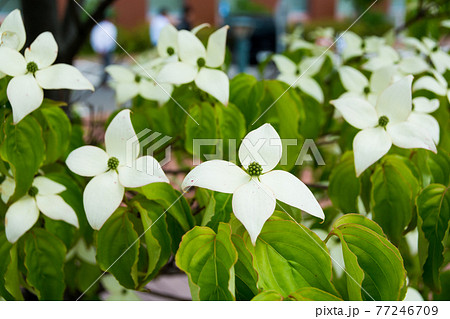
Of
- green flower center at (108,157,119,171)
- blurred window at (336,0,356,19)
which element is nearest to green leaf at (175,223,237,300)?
green flower center at (108,157,119,171)

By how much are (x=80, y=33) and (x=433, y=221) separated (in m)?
0.61

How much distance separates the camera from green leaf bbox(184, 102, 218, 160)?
19.5 inches

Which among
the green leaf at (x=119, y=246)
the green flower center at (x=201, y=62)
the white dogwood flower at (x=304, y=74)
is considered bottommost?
the green leaf at (x=119, y=246)

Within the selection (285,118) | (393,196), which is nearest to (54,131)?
(285,118)

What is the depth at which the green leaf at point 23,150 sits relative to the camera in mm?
438

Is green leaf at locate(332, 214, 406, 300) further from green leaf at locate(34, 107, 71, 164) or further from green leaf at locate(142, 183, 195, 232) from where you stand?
green leaf at locate(34, 107, 71, 164)

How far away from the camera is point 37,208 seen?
1.52ft

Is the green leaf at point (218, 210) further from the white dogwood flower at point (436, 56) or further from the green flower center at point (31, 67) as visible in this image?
the white dogwood flower at point (436, 56)

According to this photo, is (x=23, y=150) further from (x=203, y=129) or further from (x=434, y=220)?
(x=434, y=220)

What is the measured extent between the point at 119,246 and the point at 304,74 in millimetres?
364

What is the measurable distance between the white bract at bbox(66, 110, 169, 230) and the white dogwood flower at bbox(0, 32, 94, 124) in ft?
0.20

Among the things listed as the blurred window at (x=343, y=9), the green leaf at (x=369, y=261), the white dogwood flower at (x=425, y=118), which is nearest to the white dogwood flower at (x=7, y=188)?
the green leaf at (x=369, y=261)

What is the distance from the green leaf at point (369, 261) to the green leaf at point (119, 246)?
0.19 meters
